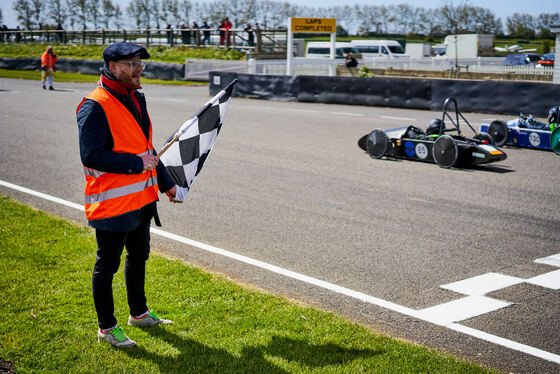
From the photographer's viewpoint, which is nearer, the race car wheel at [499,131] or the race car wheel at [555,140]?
the race car wheel at [555,140]

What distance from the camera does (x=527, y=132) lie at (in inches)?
472

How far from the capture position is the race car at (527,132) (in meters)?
11.6

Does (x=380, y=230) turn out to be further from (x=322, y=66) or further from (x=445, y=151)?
(x=322, y=66)

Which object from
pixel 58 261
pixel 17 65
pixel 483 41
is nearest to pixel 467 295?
pixel 58 261

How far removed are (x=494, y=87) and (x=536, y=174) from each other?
9.35m

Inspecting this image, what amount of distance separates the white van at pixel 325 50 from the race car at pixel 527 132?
30830 millimetres

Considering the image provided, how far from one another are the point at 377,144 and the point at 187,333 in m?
7.45

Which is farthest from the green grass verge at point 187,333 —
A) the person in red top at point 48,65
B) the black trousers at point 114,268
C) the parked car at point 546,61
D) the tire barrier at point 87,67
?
the parked car at point 546,61

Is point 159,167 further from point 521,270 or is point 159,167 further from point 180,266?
point 521,270

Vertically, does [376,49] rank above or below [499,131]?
above

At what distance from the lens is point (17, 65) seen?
1624 inches

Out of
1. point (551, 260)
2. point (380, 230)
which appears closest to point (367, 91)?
point (380, 230)

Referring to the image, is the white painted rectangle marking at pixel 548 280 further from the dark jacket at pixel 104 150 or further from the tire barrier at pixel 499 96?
the tire barrier at pixel 499 96

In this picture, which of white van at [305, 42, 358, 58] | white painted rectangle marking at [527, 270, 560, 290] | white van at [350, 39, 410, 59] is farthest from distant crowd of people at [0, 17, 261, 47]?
white painted rectangle marking at [527, 270, 560, 290]
